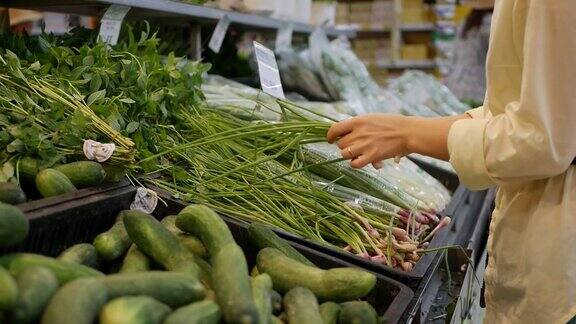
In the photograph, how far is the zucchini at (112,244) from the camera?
3.66 ft

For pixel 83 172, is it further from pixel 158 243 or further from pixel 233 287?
pixel 233 287

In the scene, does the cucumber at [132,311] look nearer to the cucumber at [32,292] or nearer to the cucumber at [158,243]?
the cucumber at [32,292]

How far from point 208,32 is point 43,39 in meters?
1.72

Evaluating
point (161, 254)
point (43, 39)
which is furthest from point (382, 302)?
point (43, 39)

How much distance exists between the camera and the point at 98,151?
4.38 feet

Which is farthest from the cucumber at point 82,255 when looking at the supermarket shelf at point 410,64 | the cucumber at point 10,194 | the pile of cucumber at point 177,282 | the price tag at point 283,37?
the supermarket shelf at point 410,64

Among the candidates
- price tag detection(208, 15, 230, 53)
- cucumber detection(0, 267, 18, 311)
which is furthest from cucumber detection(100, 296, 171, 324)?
price tag detection(208, 15, 230, 53)

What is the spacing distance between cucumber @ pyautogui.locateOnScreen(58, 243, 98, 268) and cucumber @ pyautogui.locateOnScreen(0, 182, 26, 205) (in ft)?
0.54

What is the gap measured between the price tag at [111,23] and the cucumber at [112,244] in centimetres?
89

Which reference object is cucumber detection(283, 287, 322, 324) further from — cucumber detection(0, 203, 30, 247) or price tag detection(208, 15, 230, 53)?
price tag detection(208, 15, 230, 53)

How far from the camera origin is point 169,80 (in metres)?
1.83

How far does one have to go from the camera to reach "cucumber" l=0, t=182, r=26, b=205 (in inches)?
43.7

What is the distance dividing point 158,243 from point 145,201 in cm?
31

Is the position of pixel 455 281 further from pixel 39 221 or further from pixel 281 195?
pixel 39 221
